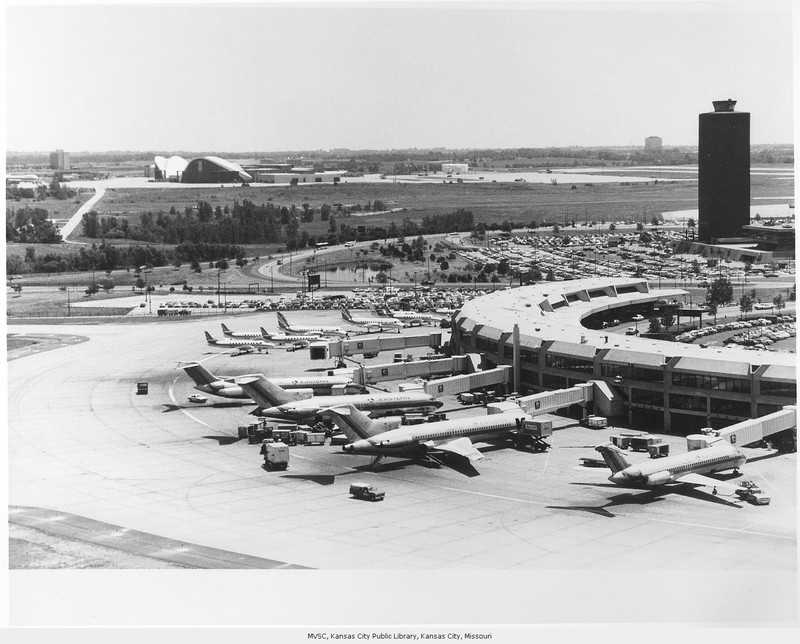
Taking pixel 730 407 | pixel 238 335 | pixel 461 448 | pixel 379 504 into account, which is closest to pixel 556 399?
pixel 730 407

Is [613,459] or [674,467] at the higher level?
[613,459]

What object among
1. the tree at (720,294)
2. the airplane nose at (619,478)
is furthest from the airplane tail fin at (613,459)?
the tree at (720,294)

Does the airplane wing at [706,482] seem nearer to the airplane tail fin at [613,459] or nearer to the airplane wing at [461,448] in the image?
the airplane tail fin at [613,459]

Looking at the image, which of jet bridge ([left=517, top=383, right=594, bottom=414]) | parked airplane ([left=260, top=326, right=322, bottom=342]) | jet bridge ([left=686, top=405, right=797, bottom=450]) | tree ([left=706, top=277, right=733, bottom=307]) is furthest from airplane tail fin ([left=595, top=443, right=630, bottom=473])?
tree ([left=706, top=277, right=733, bottom=307])

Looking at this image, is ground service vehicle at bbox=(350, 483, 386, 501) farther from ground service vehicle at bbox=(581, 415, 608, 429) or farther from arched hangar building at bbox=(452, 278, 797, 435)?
arched hangar building at bbox=(452, 278, 797, 435)

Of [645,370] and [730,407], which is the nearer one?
[730,407]

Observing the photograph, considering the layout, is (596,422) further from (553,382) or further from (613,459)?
(613,459)

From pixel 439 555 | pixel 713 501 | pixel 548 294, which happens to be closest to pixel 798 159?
pixel 713 501
